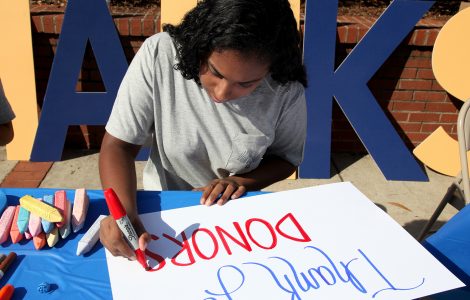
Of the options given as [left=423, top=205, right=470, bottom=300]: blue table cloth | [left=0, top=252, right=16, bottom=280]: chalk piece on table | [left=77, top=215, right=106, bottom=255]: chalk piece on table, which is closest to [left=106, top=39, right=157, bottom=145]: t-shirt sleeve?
[left=77, top=215, right=106, bottom=255]: chalk piece on table

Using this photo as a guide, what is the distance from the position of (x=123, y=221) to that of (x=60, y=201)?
0.29m

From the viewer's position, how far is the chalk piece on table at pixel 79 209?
3.67 ft

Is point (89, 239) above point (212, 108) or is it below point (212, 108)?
below

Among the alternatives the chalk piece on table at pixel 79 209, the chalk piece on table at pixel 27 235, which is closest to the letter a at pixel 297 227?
the chalk piece on table at pixel 79 209

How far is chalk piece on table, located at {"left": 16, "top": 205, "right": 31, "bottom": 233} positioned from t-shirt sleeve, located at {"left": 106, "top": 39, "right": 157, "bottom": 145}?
331 mm

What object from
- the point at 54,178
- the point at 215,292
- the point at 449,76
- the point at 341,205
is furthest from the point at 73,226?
the point at 449,76

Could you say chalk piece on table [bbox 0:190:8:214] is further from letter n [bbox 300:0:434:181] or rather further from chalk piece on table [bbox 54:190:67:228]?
letter n [bbox 300:0:434:181]

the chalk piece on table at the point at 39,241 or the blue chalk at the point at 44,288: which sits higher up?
the chalk piece on table at the point at 39,241

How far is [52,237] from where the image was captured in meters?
1.06

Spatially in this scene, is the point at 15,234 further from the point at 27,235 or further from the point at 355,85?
the point at 355,85

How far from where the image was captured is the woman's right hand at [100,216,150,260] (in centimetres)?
99

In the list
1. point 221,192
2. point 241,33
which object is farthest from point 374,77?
point 241,33

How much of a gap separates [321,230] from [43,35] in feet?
9.40

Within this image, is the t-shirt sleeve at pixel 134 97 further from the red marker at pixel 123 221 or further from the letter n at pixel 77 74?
the letter n at pixel 77 74
